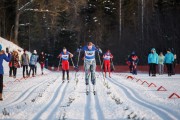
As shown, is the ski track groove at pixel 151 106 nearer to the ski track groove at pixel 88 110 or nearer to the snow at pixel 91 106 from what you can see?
the snow at pixel 91 106

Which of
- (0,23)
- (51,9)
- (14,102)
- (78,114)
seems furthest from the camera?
(0,23)

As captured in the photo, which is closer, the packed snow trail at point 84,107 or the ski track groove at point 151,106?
the ski track groove at point 151,106

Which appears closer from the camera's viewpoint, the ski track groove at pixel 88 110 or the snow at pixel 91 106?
the ski track groove at pixel 88 110

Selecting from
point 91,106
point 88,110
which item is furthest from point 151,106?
Result: point 88,110

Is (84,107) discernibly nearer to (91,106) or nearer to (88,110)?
(91,106)

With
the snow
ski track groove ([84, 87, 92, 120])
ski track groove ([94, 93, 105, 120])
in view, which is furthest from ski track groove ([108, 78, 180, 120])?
ski track groove ([84, 87, 92, 120])

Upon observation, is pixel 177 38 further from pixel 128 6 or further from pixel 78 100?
pixel 78 100

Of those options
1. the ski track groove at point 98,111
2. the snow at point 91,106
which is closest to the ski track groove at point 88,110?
the snow at point 91,106

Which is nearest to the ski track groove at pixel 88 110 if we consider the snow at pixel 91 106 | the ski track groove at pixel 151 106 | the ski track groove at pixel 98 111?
the snow at pixel 91 106

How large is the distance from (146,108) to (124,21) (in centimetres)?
5844

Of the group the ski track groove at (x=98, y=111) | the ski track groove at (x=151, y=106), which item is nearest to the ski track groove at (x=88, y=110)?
the ski track groove at (x=98, y=111)

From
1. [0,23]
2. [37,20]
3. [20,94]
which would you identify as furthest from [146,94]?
[37,20]

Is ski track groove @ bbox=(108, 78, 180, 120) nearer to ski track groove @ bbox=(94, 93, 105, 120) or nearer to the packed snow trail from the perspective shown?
the packed snow trail

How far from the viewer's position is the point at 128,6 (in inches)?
2704
